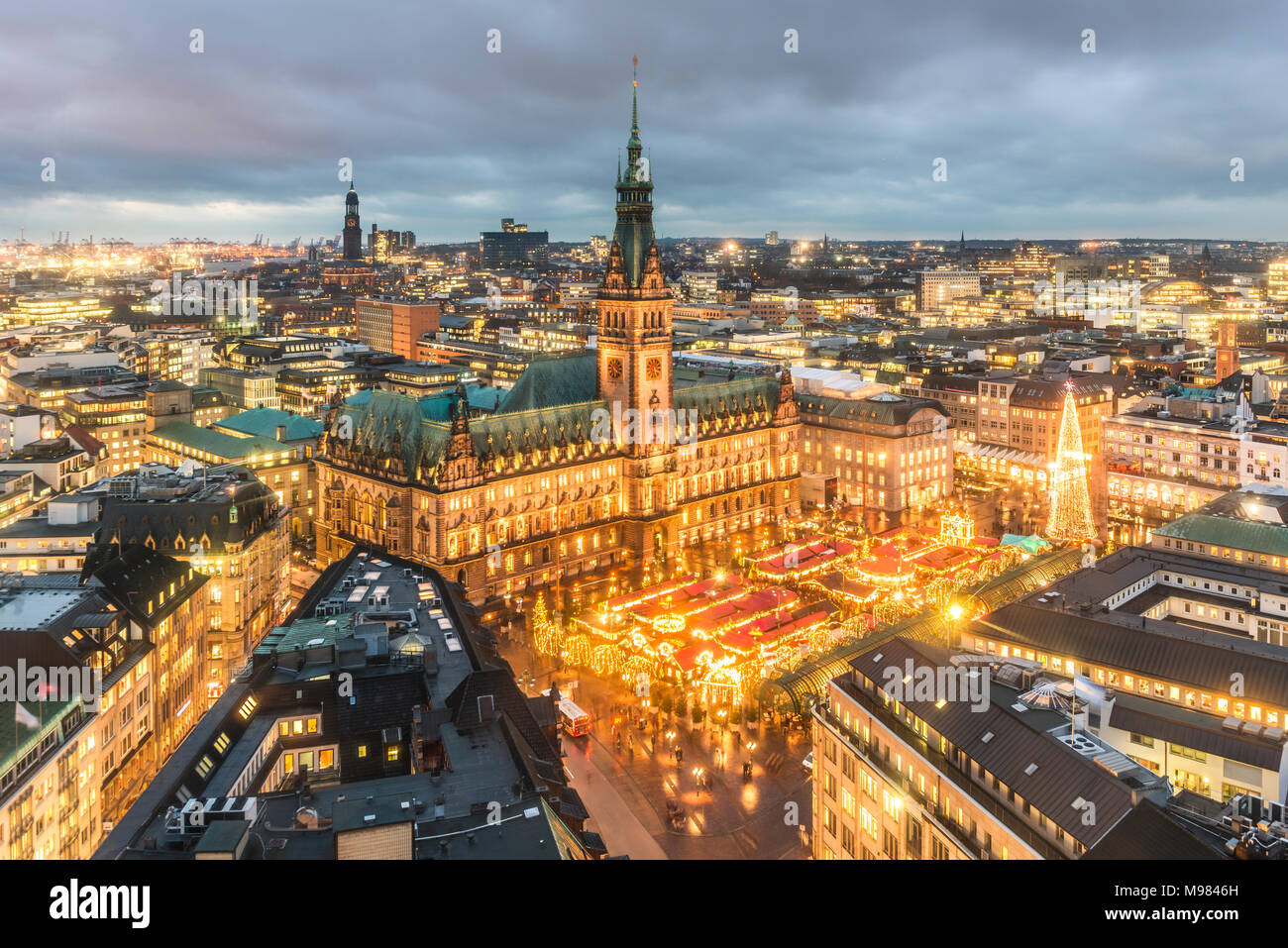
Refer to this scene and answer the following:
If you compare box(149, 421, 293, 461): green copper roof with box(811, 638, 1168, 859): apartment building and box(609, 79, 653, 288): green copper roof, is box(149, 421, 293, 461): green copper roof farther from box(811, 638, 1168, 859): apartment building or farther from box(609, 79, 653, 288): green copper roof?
box(811, 638, 1168, 859): apartment building

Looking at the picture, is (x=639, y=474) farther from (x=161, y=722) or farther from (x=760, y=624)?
(x=161, y=722)

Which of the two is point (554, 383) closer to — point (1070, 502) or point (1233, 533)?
point (1070, 502)

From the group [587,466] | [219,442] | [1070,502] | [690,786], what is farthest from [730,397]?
[690,786]

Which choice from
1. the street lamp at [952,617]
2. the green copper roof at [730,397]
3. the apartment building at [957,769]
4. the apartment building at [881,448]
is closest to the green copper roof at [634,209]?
the green copper roof at [730,397]

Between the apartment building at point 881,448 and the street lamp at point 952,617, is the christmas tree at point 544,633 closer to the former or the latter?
the street lamp at point 952,617

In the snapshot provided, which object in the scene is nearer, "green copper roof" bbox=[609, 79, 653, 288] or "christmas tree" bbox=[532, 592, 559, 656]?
"christmas tree" bbox=[532, 592, 559, 656]

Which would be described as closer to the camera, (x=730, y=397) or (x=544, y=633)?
(x=544, y=633)

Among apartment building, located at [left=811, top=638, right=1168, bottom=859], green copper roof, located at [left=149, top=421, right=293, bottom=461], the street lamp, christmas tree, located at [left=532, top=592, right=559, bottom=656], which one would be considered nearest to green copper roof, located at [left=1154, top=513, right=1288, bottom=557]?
the street lamp

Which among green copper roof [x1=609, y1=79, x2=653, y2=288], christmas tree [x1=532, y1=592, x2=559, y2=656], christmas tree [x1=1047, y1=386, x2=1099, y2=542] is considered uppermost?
green copper roof [x1=609, y1=79, x2=653, y2=288]
